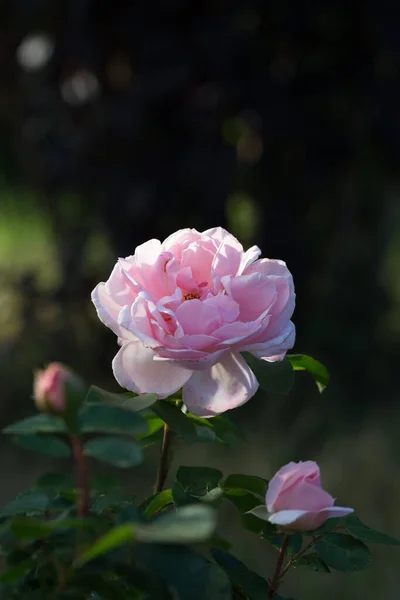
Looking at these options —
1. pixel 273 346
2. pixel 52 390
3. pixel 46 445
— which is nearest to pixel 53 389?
pixel 52 390

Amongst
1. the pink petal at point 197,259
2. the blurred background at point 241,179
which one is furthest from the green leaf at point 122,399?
the blurred background at point 241,179

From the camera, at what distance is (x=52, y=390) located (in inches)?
17.0

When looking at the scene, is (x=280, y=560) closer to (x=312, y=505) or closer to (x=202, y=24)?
(x=312, y=505)

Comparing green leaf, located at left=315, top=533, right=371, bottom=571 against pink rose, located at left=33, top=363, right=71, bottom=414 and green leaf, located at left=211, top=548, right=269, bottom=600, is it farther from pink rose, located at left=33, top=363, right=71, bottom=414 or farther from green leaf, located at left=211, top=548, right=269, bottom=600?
pink rose, located at left=33, top=363, right=71, bottom=414

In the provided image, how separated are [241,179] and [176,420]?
2.42m

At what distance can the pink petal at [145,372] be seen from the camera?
1.95 feet

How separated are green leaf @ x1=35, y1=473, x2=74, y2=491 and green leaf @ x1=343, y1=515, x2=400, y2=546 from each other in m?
0.20

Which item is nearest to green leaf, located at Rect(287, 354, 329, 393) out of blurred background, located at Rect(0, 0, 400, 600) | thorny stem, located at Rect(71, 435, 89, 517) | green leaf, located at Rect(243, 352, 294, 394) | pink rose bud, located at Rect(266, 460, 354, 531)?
green leaf, located at Rect(243, 352, 294, 394)

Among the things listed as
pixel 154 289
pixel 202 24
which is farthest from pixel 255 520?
pixel 202 24

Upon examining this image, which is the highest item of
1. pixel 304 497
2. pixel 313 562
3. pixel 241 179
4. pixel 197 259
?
pixel 197 259

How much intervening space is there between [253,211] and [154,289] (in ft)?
7.98

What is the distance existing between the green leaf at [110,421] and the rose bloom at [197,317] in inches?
4.1

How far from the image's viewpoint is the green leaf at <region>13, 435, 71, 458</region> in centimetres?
51

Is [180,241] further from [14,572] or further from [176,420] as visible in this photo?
[14,572]
